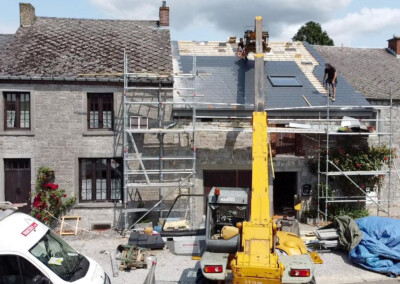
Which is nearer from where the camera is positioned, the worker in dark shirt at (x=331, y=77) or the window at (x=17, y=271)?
the window at (x=17, y=271)

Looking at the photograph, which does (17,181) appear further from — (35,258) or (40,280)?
Result: (40,280)

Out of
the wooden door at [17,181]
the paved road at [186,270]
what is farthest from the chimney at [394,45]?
the wooden door at [17,181]

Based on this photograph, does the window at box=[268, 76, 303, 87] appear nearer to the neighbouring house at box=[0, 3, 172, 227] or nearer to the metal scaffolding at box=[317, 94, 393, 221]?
the metal scaffolding at box=[317, 94, 393, 221]

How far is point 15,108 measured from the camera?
1434cm

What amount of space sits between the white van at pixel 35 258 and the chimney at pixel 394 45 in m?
20.8

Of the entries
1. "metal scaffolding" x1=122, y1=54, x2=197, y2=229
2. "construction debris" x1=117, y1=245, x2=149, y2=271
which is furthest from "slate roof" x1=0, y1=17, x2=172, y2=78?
"construction debris" x1=117, y1=245, x2=149, y2=271

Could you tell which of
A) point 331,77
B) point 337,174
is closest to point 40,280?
point 337,174

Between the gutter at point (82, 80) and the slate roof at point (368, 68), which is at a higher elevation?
the slate roof at point (368, 68)

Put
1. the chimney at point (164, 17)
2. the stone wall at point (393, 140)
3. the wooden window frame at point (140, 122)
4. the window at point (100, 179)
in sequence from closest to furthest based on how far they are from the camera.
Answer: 1. the wooden window frame at point (140, 122)
2. the window at point (100, 179)
3. the stone wall at point (393, 140)
4. the chimney at point (164, 17)

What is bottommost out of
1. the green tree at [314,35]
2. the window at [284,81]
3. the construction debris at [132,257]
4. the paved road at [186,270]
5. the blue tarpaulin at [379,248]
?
the paved road at [186,270]

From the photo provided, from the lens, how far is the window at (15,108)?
14.3 metres

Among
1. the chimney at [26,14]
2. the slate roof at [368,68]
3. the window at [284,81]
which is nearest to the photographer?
the window at [284,81]

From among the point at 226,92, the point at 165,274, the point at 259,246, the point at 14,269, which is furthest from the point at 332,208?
the point at 14,269

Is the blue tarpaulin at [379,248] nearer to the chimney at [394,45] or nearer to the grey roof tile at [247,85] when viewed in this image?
the grey roof tile at [247,85]
